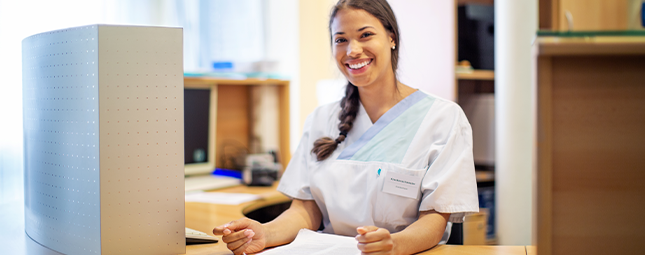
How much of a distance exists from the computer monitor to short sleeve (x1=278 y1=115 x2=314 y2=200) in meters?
1.08

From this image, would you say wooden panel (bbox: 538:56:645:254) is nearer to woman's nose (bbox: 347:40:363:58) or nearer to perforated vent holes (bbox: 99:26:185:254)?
woman's nose (bbox: 347:40:363:58)

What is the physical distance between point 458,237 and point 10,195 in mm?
1897

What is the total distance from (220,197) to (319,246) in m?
0.89

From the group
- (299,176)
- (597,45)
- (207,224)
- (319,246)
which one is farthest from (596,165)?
(207,224)

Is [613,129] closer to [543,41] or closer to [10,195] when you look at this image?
[543,41]

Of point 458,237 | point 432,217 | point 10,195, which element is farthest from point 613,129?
point 10,195

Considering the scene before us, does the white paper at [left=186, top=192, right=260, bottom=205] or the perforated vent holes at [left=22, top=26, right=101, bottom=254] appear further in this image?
the white paper at [left=186, top=192, right=260, bottom=205]

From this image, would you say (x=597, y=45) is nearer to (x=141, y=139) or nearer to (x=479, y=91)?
(x=141, y=139)

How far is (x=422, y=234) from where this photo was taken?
1166 mm

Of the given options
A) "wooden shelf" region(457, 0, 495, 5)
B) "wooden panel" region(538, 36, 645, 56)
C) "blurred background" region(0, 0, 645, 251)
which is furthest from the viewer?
"wooden shelf" region(457, 0, 495, 5)

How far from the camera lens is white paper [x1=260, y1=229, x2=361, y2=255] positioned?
1.13m

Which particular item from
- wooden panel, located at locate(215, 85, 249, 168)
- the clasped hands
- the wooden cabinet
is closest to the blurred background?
wooden panel, located at locate(215, 85, 249, 168)

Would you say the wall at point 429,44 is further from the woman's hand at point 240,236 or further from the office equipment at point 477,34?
the woman's hand at point 240,236

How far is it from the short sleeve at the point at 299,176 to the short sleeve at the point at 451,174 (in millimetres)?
386
